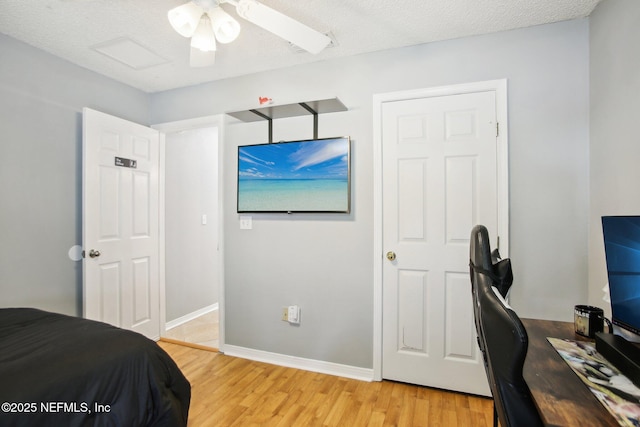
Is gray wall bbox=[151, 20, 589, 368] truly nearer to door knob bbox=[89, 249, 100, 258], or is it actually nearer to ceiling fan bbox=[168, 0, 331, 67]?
ceiling fan bbox=[168, 0, 331, 67]

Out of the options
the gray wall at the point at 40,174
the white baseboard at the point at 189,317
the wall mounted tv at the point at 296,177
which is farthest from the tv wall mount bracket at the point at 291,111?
the white baseboard at the point at 189,317

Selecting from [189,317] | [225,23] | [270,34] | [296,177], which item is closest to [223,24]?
[225,23]

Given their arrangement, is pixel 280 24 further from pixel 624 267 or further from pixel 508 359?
pixel 624 267

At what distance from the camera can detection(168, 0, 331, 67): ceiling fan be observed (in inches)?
57.6

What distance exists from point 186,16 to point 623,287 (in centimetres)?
212

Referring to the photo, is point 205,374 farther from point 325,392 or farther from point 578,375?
point 578,375

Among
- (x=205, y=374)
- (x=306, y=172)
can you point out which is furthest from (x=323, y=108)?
(x=205, y=374)

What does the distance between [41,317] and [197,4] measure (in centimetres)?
179

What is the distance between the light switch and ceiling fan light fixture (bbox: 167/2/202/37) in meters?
1.53

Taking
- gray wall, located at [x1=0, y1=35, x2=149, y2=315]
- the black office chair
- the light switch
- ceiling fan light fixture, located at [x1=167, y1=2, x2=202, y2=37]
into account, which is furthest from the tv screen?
gray wall, located at [x1=0, y1=35, x2=149, y2=315]

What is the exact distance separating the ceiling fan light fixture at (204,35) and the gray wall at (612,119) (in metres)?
2.07

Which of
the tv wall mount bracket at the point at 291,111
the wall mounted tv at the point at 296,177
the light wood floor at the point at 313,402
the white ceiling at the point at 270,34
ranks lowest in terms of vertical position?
the light wood floor at the point at 313,402

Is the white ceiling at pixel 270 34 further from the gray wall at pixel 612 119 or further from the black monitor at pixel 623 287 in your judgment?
the black monitor at pixel 623 287

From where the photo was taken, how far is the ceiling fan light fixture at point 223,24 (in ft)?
5.12
